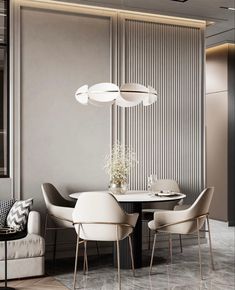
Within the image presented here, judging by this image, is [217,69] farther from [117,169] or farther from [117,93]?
[117,93]

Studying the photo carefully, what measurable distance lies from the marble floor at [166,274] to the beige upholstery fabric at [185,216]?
501 mm

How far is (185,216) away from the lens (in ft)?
17.3

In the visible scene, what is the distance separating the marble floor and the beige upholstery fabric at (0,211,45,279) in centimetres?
29

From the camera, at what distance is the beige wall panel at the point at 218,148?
356 inches

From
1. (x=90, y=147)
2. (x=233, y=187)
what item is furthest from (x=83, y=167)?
(x=233, y=187)

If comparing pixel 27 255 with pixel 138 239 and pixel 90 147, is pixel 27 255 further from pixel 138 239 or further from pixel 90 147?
pixel 90 147

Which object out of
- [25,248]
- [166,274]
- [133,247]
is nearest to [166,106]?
[133,247]

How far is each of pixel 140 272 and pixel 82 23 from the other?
10.4ft

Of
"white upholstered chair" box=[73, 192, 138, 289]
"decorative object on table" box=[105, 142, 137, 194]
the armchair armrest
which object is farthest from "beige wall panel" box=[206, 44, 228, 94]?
the armchair armrest

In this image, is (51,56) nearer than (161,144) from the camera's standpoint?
Yes

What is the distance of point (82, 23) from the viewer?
21.2 feet

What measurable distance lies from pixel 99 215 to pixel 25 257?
0.92 meters

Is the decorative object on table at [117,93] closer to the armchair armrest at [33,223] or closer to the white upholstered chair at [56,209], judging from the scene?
the white upholstered chair at [56,209]

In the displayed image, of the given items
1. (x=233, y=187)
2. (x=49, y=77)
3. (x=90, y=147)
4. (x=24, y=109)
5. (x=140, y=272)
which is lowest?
(x=140, y=272)
